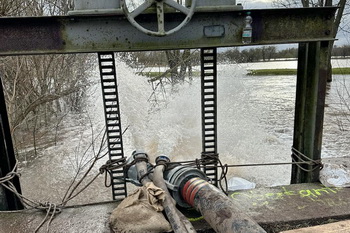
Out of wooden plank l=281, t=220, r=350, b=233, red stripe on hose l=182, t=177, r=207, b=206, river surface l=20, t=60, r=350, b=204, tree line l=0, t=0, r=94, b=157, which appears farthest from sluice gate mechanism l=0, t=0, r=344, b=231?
river surface l=20, t=60, r=350, b=204

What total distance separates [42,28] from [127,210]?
1535 mm

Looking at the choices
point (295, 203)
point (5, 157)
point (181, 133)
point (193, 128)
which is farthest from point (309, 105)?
point (193, 128)

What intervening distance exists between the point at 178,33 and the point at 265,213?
1562 mm

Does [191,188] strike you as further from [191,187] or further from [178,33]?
[178,33]

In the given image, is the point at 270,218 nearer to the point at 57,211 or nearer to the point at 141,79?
the point at 57,211

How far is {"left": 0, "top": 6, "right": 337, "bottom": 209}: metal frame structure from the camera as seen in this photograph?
2.21 m

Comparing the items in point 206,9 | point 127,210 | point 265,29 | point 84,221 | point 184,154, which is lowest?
point 184,154

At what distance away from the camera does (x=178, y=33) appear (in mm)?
2320

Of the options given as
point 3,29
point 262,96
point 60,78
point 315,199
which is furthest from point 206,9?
point 262,96

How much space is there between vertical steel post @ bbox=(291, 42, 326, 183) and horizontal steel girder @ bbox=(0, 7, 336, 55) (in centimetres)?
23

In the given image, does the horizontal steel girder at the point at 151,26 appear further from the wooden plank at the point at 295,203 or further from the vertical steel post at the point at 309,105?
the wooden plank at the point at 295,203

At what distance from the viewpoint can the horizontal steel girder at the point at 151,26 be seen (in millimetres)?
2213

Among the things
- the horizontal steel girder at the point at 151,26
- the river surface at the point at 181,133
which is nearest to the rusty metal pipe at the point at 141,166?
the horizontal steel girder at the point at 151,26

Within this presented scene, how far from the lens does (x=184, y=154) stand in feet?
22.7
